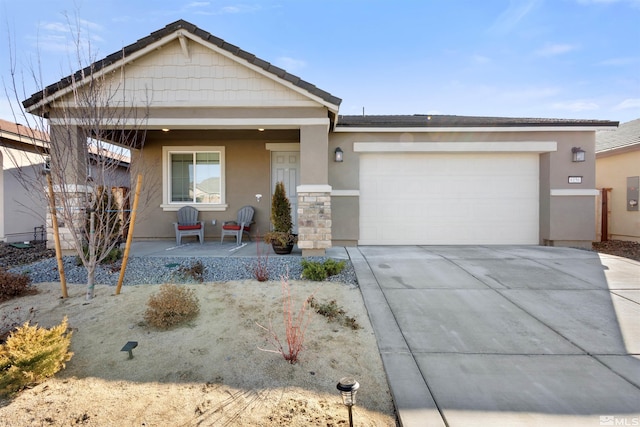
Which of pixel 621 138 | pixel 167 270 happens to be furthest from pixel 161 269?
pixel 621 138

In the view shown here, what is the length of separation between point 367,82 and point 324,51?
1.80 meters

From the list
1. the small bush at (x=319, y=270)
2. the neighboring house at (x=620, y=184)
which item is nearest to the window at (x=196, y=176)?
the small bush at (x=319, y=270)

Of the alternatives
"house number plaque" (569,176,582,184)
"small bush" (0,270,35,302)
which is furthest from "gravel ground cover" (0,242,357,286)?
"house number plaque" (569,176,582,184)

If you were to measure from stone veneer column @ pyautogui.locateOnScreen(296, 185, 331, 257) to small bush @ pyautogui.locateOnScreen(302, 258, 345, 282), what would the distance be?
1056 millimetres

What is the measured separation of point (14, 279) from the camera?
13.2ft

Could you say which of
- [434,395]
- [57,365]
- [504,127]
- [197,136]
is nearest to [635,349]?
[434,395]

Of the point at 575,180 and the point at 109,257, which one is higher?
the point at 575,180

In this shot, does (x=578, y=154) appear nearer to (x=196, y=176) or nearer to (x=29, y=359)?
(x=196, y=176)

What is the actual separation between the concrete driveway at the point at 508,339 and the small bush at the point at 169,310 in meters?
2.16

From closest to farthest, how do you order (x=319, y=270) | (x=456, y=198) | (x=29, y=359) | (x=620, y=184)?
(x=29, y=359) < (x=319, y=270) < (x=456, y=198) < (x=620, y=184)

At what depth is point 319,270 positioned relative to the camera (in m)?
4.55

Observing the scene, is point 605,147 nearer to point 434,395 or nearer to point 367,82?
point 367,82

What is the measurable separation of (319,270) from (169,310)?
2.14 m

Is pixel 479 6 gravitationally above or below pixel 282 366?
above
